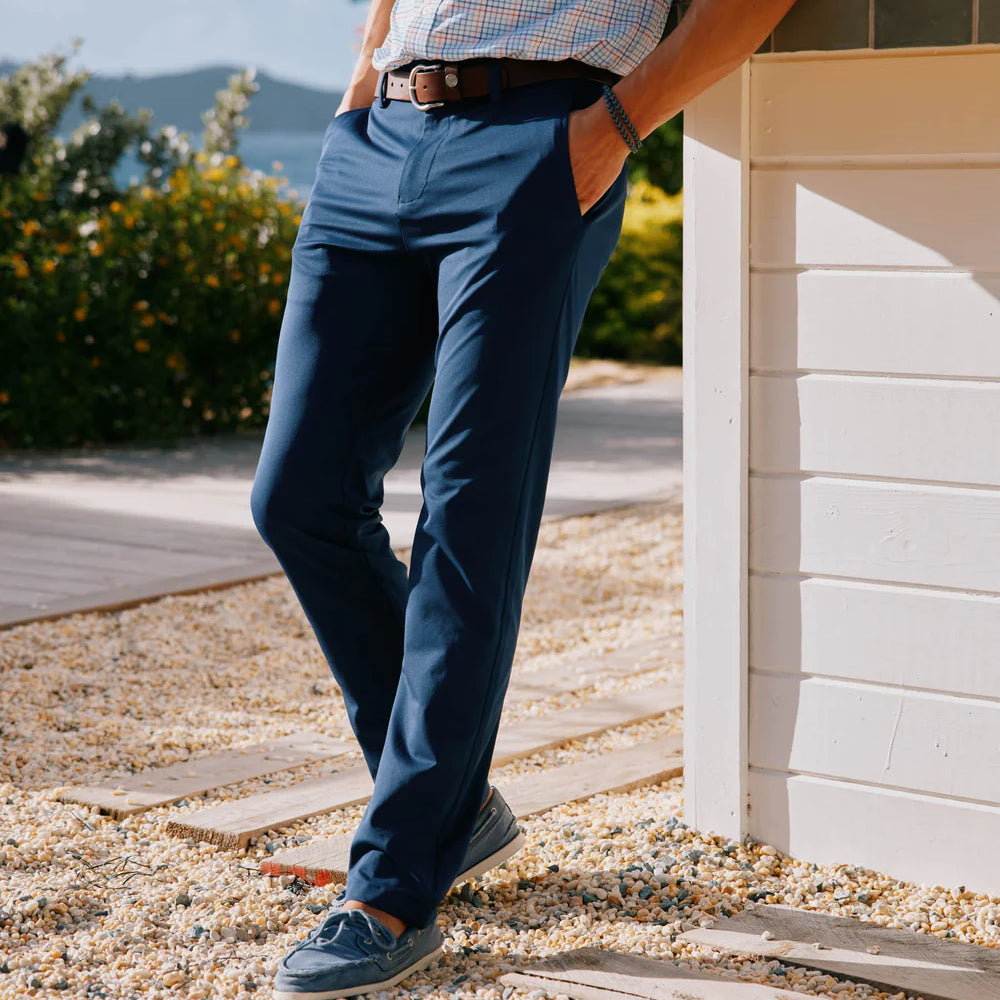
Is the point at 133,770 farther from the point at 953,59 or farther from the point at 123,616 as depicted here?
the point at 953,59

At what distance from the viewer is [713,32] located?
1.95 meters

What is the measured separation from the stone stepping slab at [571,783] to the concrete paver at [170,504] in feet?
6.14

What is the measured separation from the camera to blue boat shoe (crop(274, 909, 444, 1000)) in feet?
6.24

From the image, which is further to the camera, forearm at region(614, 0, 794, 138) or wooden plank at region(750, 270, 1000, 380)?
wooden plank at region(750, 270, 1000, 380)

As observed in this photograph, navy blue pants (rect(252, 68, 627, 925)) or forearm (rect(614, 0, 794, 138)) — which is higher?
forearm (rect(614, 0, 794, 138))

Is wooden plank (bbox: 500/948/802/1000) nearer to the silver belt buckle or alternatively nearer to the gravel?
the gravel

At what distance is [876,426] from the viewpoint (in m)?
2.26

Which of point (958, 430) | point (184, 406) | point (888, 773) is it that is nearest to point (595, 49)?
point (958, 430)

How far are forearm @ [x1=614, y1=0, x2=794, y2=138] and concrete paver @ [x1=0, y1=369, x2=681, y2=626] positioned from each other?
2763 millimetres

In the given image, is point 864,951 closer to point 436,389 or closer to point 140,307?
point 436,389

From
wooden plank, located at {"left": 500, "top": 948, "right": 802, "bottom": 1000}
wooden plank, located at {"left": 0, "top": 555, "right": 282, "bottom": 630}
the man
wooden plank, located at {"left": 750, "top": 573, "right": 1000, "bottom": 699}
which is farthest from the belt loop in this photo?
wooden plank, located at {"left": 0, "top": 555, "right": 282, "bottom": 630}

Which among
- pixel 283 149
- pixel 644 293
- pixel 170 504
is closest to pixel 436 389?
pixel 170 504

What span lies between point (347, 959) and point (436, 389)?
2.45 ft

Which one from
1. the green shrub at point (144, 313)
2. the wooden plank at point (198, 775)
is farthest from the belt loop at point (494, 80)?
the green shrub at point (144, 313)
